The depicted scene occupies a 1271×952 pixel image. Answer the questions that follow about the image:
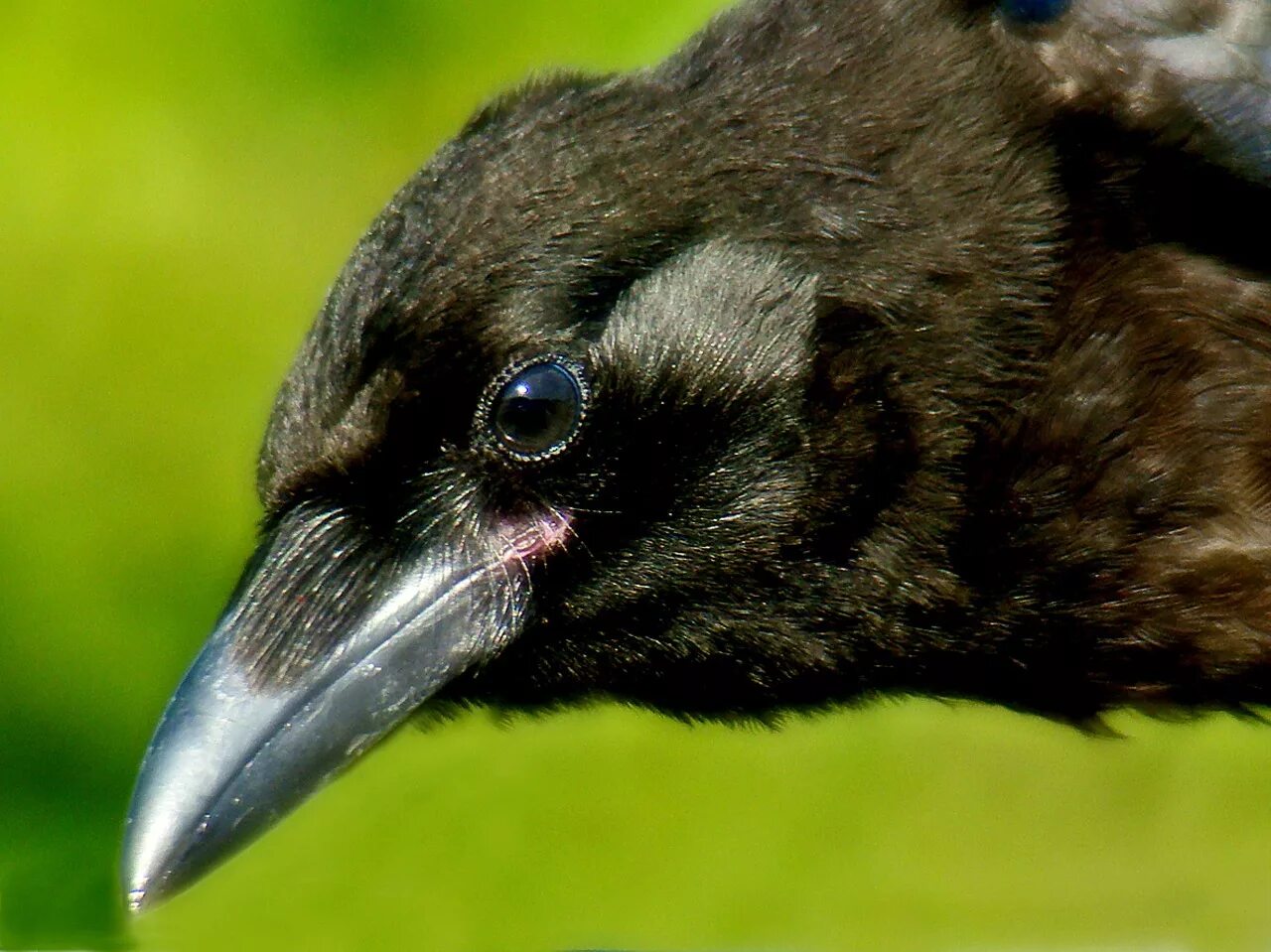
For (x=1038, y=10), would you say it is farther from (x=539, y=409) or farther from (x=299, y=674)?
(x=299, y=674)

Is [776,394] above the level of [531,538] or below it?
above

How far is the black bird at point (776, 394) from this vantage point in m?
3.13

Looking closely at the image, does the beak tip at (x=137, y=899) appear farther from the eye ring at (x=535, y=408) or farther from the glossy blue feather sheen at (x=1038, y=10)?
the glossy blue feather sheen at (x=1038, y=10)

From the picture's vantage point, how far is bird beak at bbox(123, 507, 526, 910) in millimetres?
3141

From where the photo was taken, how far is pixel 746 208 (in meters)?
3.18

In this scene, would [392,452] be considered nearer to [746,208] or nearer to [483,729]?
[746,208]

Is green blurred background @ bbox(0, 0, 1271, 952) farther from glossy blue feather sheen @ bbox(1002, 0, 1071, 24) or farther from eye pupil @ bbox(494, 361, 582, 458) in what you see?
glossy blue feather sheen @ bbox(1002, 0, 1071, 24)

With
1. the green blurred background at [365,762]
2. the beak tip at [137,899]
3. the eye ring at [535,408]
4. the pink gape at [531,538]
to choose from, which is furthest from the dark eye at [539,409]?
the green blurred background at [365,762]

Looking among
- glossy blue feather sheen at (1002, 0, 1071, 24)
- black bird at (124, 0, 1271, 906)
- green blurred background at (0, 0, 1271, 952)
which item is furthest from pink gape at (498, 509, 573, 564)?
green blurred background at (0, 0, 1271, 952)

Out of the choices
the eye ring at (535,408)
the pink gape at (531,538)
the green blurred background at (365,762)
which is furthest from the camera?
the green blurred background at (365,762)

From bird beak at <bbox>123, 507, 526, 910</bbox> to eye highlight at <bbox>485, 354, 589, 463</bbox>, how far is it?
0.18 metres

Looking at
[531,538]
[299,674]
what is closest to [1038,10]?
[531,538]

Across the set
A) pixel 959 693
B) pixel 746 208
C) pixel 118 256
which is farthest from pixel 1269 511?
pixel 118 256

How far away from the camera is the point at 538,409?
10.2 ft
